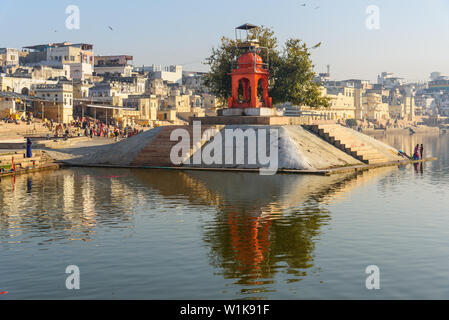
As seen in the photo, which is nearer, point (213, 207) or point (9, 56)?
point (213, 207)

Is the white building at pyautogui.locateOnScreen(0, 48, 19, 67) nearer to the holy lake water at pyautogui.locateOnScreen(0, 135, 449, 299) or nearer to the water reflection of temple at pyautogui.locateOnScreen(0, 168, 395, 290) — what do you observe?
the water reflection of temple at pyautogui.locateOnScreen(0, 168, 395, 290)

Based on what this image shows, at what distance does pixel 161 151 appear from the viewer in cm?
4688

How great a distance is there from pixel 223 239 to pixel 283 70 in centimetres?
4267

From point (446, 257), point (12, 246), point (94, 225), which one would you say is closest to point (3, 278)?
point (12, 246)

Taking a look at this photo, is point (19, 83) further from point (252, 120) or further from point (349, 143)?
point (349, 143)

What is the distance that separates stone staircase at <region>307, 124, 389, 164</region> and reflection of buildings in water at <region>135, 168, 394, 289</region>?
16.4ft

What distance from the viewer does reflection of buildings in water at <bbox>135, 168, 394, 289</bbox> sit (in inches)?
701

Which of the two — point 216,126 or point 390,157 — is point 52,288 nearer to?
point 216,126

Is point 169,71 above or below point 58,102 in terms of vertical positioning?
above

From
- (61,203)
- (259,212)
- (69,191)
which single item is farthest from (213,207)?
(69,191)

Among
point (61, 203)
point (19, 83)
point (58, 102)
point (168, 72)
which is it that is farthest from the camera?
point (168, 72)

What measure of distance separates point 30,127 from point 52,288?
187 ft

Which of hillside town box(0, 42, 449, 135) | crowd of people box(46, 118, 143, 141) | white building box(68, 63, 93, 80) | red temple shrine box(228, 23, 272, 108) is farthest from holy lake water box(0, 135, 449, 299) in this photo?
white building box(68, 63, 93, 80)
